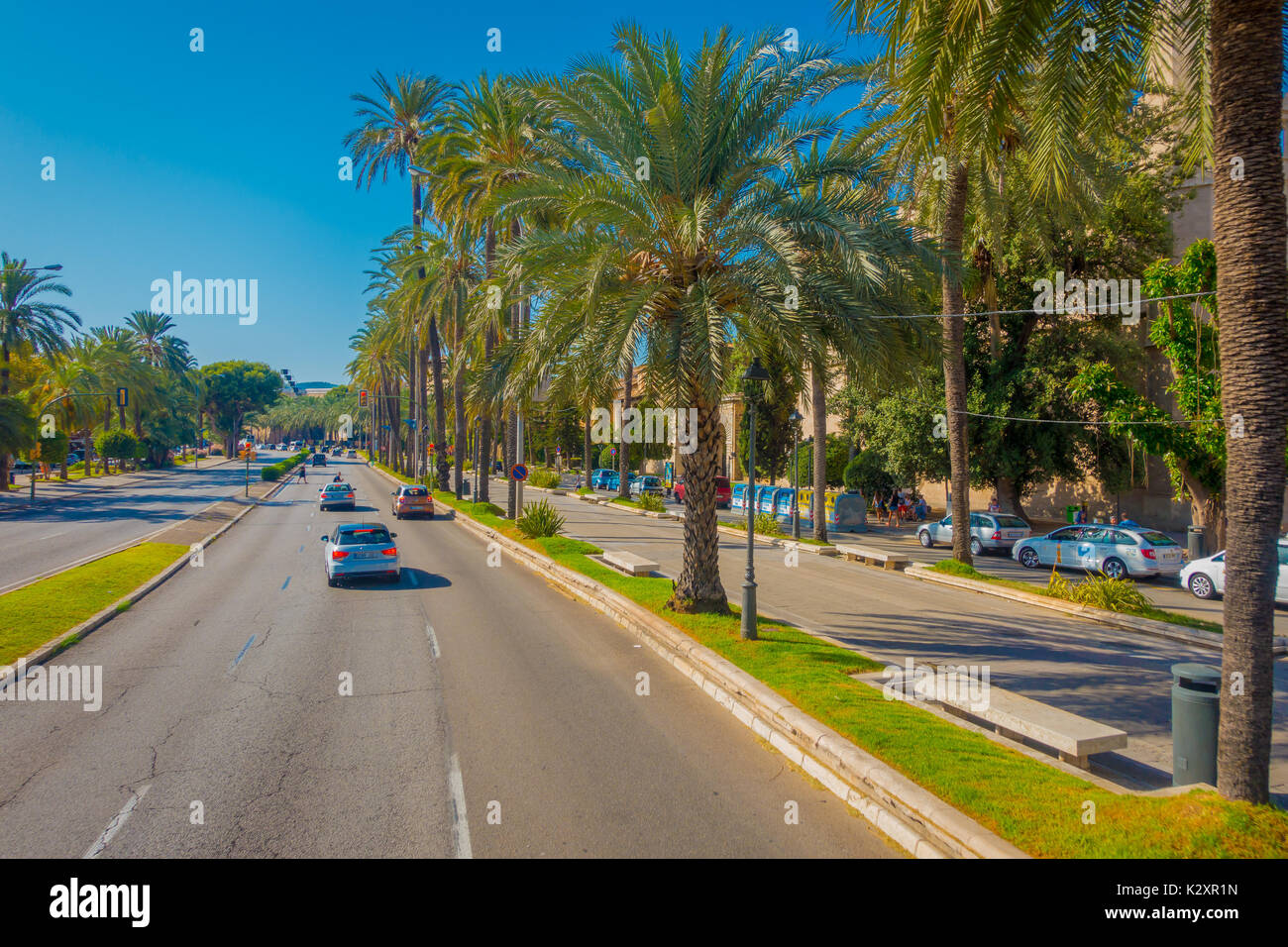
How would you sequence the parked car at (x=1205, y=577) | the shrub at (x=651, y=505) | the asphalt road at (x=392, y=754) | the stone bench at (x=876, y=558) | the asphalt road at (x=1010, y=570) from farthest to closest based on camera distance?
the shrub at (x=651, y=505)
the stone bench at (x=876, y=558)
the parked car at (x=1205, y=577)
the asphalt road at (x=1010, y=570)
the asphalt road at (x=392, y=754)

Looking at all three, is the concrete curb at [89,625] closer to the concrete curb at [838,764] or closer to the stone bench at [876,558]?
the concrete curb at [838,764]

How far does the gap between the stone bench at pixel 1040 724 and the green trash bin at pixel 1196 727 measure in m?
0.73

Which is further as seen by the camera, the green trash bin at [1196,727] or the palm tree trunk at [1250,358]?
the green trash bin at [1196,727]

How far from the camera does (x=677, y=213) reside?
1246 cm

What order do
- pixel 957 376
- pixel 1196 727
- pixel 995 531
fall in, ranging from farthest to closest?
pixel 995 531
pixel 957 376
pixel 1196 727

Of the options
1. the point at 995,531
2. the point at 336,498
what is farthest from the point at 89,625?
the point at 995,531

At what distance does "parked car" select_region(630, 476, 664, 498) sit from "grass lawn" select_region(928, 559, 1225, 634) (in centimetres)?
2636

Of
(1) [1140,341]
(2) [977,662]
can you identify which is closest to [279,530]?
(2) [977,662]

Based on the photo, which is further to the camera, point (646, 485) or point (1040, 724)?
point (646, 485)

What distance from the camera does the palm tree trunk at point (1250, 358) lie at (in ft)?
18.9

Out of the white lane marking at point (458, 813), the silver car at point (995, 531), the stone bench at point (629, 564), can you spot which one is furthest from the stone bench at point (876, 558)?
the white lane marking at point (458, 813)

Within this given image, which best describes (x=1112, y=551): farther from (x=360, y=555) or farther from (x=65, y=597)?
(x=65, y=597)

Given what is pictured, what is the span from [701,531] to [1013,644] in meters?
5.82

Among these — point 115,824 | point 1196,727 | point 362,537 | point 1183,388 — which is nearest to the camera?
point 115,824
